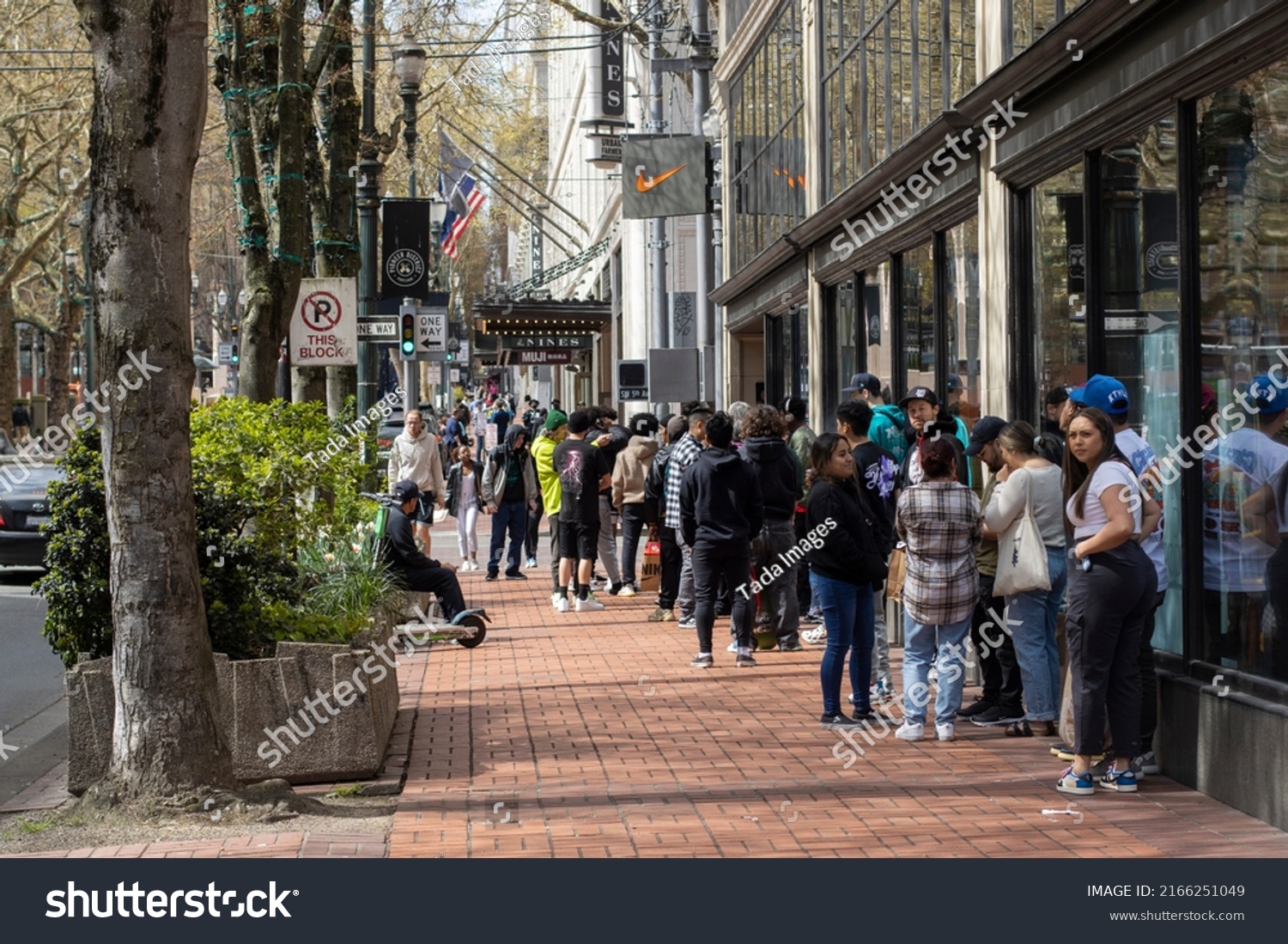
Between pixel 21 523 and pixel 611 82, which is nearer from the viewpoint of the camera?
pixel 21 523

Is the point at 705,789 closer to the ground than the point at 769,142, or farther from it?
closer to the ground

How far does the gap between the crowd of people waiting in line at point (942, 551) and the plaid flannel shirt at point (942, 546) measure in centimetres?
1

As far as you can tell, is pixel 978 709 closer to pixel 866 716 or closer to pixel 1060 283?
pixel 866 716

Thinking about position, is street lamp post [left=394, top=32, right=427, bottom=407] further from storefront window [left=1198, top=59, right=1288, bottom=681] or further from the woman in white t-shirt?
the woman in white t-shirt

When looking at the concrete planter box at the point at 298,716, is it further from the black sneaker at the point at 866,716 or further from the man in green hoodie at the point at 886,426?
the man in green hoodie at the point at 886,426

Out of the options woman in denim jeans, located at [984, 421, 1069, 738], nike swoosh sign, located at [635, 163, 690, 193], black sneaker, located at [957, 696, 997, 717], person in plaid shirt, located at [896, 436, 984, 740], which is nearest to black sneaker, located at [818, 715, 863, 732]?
person in plaid shirt, located at [896, 436, 984, 740]

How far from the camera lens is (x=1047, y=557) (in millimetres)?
9039

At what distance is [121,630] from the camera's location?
7199mm

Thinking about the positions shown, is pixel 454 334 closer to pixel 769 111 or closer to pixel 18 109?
pixel 18 109

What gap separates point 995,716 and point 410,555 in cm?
520

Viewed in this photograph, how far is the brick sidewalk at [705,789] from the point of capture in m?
6.74

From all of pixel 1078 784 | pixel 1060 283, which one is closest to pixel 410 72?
pixel 1060 283

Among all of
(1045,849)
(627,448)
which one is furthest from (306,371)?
(1045,849)

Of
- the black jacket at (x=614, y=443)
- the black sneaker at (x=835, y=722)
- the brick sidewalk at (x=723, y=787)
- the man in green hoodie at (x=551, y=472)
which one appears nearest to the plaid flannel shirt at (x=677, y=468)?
the brick sidewalk at (x=723, y=787)
